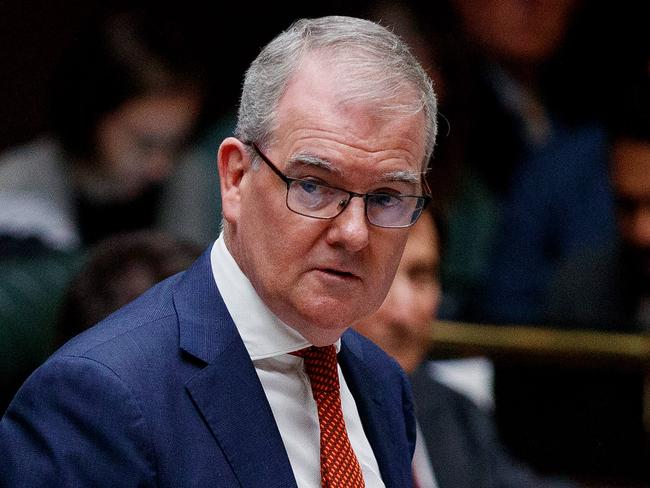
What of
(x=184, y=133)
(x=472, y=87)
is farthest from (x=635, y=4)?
(x=184, y=133)

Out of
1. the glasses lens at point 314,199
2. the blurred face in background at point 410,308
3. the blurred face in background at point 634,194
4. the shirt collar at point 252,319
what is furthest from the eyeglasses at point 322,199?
the blurred face in background at point 634,194

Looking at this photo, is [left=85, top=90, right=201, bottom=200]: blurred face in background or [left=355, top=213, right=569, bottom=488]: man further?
[left=85, top=90, right=201, bottom=200]: blurred face in background

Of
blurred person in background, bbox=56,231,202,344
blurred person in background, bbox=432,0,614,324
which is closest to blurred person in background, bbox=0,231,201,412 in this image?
blurred person in background, bbox=56,231,202,344

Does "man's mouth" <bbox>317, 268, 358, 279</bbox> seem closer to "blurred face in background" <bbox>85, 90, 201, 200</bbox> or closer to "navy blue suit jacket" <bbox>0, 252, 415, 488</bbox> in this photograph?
"navy blue suit jacket" <bbox>0, 252, 415, 488</bbox>

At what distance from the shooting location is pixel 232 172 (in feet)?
6.31

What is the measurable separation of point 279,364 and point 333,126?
38cm

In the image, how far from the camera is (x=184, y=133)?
406cm

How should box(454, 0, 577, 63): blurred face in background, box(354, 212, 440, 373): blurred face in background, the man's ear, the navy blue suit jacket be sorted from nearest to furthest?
the navy blue suit jacket, the man's ear, box(354, 212, 440, 373): blurred face in background, box(454, 0, 577, 63): blurred face in background

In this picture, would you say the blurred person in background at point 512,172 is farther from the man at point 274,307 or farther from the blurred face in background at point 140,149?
the man at point 274,307

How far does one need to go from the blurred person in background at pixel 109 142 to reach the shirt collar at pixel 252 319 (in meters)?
2.10

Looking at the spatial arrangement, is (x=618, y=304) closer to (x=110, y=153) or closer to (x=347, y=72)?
(x=110, y=153)

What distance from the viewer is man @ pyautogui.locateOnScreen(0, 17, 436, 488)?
63.6 inches

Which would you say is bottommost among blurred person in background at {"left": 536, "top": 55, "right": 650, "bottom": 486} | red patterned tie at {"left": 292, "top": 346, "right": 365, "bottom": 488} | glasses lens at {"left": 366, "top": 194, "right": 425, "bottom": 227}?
blurred person in background at {"left": 536, "top": 55, "right": 650, "bottom": 486}

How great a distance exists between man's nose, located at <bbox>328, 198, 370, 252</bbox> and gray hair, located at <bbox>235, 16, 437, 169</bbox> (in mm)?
143
